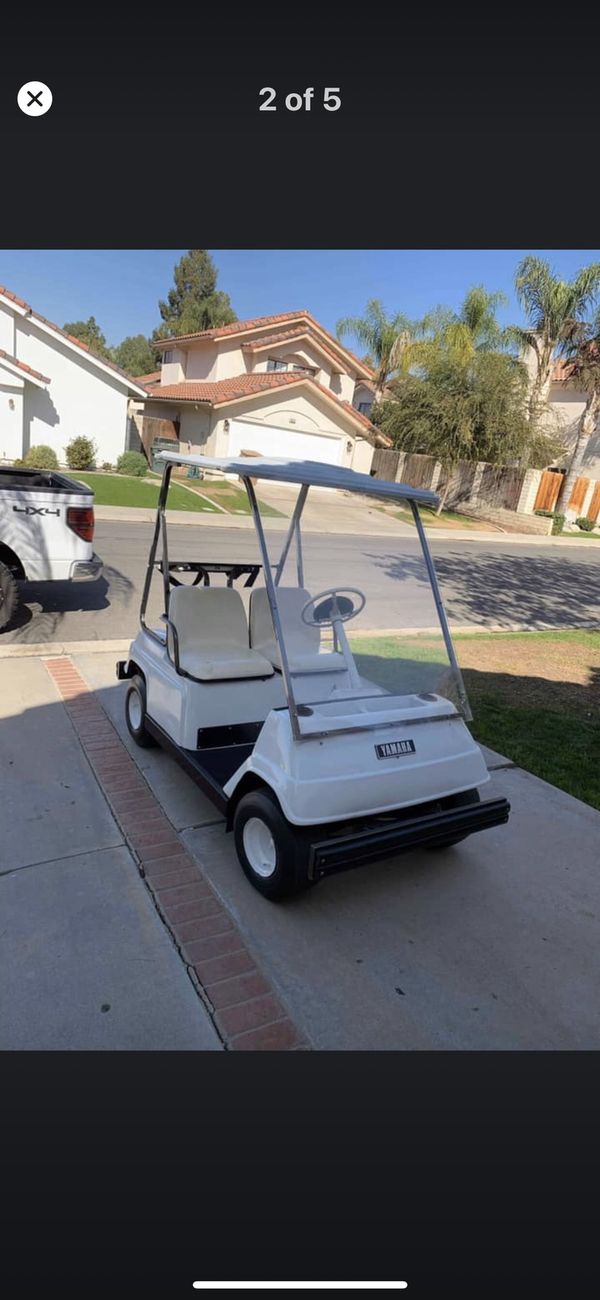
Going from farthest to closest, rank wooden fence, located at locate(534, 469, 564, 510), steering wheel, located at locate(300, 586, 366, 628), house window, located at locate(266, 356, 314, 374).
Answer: wooden fence, located at locate(534, 469, 564, 510)
house window, located at locate(266, 356, 314, 374)
steering wheel, located at locate(300, 586, 366, 628)

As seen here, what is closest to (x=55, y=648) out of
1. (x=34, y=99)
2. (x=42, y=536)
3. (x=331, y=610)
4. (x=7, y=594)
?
(x=7, y=594)

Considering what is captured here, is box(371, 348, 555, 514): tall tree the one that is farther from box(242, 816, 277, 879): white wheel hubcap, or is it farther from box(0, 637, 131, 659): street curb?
box(242, 816, 277, 879): white wheel hubcap

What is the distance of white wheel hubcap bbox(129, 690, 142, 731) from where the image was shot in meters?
4.03

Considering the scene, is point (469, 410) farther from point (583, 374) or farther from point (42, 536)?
point (42, 536)

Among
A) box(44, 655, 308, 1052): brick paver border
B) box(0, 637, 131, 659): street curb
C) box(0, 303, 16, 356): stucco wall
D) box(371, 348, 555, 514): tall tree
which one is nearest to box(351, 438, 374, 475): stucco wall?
box(371, 348, 555, 514): tall tree

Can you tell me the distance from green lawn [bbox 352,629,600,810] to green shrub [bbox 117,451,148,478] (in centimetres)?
1619

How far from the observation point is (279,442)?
23188 millimetres

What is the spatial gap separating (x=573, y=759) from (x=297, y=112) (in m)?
4.20

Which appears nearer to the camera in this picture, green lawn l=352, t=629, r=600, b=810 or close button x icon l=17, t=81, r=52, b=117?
close button x icon l=17, t=81, r=52, b=117

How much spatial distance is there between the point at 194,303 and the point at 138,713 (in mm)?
48731

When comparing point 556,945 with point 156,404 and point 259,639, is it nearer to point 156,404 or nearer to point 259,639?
point 259,639
